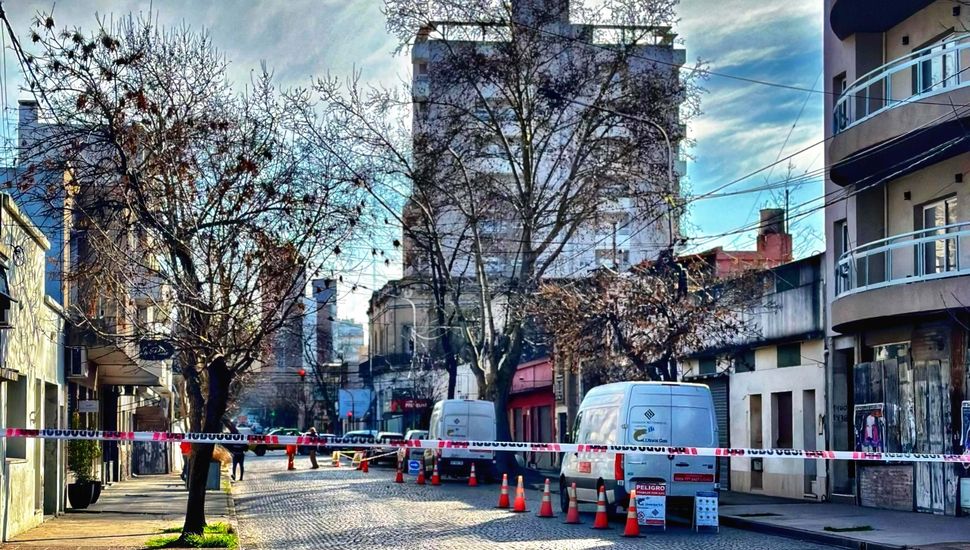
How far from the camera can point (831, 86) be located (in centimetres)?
2839

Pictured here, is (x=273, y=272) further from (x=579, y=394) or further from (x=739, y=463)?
(x=579, y=394)

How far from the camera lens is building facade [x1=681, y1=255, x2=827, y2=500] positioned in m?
29.6

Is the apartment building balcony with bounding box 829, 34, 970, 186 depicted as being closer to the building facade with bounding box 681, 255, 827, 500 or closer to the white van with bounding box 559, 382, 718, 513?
the building facade with bounding box 681, 255, 827, 500

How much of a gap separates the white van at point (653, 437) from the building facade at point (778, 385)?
23.9ft

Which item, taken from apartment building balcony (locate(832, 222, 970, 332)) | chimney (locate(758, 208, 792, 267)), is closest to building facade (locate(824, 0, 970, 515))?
apartment building balcony (locate(832, 222, 970, 332))

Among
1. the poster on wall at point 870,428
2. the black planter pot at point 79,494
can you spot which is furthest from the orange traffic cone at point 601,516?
the black planter pot at point 79,494

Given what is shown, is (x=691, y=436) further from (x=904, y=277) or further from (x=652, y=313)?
(x=652, y=313)

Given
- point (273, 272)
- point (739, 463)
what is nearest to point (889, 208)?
point (739, 463)

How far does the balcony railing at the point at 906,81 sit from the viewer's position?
878 inches

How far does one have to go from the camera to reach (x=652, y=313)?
29062 millimetres

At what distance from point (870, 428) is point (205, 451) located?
1368 centimetres

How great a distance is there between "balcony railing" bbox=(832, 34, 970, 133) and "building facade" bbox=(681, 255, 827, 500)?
4.21m

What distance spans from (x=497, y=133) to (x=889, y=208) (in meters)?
16.2

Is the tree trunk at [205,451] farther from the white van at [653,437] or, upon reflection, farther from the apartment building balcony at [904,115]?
the apartment building balcony at [904,115]
